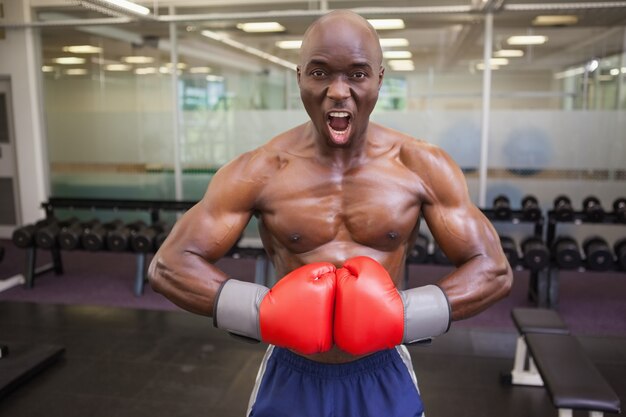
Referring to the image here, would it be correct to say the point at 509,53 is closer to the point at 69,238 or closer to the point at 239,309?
the point at 69,238

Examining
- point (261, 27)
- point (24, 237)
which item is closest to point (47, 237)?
point (24, 237)

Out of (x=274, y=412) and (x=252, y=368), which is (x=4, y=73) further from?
(x=274, y=412)

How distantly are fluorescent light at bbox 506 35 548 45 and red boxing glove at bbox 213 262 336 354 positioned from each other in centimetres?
435

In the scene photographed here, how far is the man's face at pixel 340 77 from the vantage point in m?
1.10

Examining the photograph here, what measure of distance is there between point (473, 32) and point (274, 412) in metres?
4.37

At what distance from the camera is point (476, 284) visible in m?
1.18

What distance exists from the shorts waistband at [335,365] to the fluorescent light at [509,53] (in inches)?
164

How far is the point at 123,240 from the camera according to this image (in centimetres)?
397

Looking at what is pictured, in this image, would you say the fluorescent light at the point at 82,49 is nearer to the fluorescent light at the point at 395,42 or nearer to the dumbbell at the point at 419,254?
the fluorescent light at the point at 395,42

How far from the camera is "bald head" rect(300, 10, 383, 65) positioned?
110 centimetres

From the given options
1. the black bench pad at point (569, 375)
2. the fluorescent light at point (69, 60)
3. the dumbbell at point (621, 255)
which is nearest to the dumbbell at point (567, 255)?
the dumbbell at point (621, 255)

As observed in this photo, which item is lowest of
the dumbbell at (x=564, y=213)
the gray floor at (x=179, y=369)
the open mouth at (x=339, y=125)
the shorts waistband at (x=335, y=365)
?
the gray floor at (x=179, y=369)

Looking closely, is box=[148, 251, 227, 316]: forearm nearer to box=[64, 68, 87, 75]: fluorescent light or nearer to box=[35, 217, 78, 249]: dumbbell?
box=[35, 217, 78, 249]: dumbbell

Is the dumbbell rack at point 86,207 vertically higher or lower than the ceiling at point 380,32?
lower
